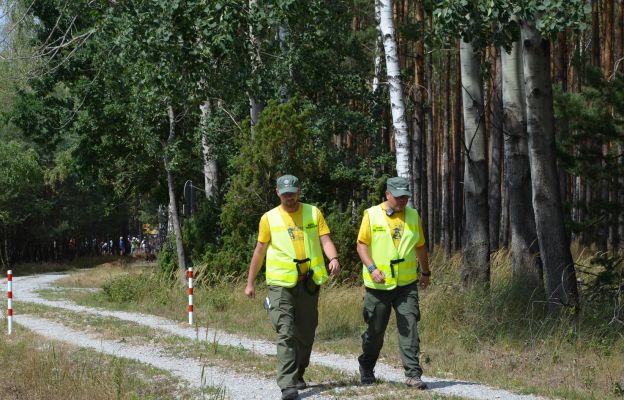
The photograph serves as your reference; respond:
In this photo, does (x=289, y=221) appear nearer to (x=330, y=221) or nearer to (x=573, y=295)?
(x=573, y=295)

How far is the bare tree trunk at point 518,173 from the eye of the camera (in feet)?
44.9

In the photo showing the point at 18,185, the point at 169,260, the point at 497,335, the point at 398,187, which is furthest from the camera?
the point at 18,185

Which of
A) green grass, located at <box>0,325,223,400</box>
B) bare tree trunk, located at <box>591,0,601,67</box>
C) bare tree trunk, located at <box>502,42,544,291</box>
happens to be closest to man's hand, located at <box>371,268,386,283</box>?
green grass, located at <box>0,325,223,400</box>

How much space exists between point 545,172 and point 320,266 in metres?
4.42

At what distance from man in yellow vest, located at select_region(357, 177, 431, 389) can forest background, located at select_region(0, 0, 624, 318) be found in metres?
2.23

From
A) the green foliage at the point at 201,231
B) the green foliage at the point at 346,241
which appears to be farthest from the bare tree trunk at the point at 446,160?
the green foliage at the point at 346,241

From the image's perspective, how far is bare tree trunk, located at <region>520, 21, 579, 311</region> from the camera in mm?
11914

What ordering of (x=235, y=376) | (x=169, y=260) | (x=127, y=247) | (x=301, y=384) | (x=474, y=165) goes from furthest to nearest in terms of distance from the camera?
(x=127, y=247) → (x=169, y=260) → (x=474, y=165) → (x=235, y=376) → (x=301, y=384)

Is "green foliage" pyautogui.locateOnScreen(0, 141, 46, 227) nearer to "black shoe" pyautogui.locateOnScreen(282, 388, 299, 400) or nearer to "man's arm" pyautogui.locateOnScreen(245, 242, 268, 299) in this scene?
"man's arm" pyautogui.locateOnScreen(245, 242, 268, 299)

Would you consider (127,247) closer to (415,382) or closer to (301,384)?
(301,384)

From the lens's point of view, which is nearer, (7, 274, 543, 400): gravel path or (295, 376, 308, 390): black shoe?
(7, 274, 543, 400): gravel path

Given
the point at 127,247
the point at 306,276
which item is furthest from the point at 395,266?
the point at 127,247

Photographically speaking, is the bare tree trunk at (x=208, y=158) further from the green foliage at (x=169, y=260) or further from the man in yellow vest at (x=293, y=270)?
the man in yellow vest at (x=293, y=270)

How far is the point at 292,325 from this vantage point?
870cm
